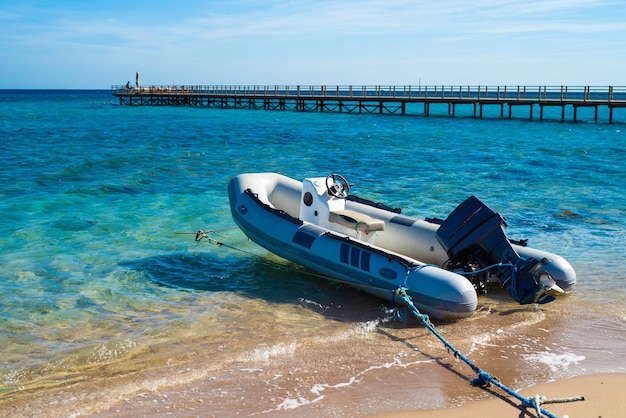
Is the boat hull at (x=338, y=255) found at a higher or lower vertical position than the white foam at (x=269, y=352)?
higher

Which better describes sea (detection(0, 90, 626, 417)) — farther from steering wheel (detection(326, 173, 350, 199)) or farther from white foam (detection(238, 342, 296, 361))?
steering wheel (detection(326, 173, 350, 199))

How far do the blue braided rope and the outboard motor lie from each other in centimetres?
94

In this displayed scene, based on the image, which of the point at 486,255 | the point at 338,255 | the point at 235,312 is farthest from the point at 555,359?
the point at 235,312

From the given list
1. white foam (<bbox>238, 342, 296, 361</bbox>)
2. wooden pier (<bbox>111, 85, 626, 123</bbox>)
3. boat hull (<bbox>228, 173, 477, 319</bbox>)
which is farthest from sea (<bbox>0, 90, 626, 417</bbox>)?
wooden pier (<bbox>111, 85, 626, 123</bbox>)

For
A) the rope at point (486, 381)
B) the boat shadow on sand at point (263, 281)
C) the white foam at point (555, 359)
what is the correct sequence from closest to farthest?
1. the rope at point (486, 381)
2. the white foam at point (555, 359)
3. the boat shadow on sand at point (263, 281)

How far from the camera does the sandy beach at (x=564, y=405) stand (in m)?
5.68

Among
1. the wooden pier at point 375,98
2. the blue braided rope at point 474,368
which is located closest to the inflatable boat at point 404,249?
the blue braided rope at point 474,368

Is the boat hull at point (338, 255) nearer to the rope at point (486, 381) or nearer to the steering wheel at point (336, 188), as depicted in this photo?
the rope at point (486, 381)

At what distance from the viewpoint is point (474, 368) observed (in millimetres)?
6484

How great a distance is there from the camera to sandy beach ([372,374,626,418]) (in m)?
5.68

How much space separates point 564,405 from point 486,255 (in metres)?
3.04

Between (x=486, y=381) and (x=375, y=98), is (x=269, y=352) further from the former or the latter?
(x=375, y=98)


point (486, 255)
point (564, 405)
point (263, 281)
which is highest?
point (486, 255)

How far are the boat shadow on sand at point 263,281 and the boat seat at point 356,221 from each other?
86 centimetres
